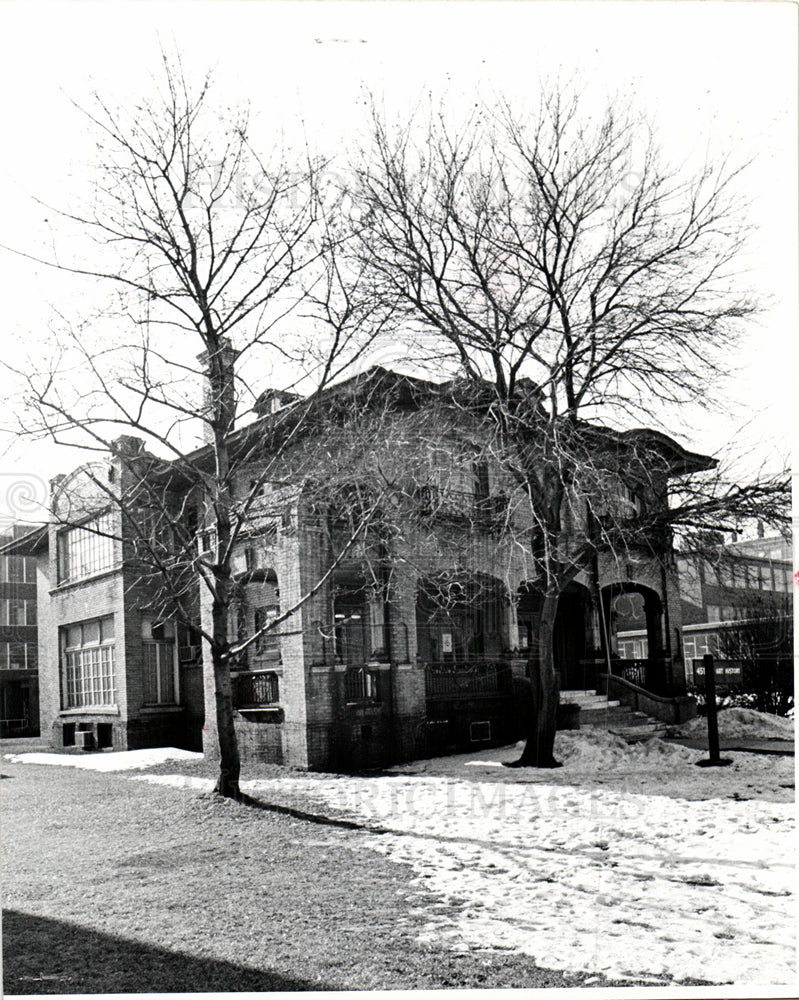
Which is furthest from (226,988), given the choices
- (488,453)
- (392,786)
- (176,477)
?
(488,453)

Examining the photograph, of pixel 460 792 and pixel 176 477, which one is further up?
pixel 176 477

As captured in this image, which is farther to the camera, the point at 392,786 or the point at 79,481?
the point at 392,786

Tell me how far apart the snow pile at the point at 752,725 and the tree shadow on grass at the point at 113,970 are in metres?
5.38

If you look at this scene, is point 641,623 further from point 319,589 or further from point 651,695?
point 319,589

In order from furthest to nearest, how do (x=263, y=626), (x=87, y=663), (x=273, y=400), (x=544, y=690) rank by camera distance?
(x=544, y=690)
(x=87, y=663)
(x=263, y=626)
(x=273, y=400)

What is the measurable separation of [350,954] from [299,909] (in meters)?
0.54

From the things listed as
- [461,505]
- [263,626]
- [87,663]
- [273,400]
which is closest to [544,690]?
[461,505]

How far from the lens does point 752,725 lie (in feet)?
26.8

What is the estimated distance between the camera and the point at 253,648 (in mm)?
7105

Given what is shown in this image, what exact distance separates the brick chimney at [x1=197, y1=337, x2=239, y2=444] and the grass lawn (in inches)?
120

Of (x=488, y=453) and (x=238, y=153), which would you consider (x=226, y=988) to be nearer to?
(x=488, y=453)

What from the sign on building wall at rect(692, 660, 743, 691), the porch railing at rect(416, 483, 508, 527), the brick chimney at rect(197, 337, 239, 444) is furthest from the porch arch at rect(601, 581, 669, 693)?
the brick chimney at rect(197, 337, 239, 444)

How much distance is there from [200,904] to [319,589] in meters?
2.65

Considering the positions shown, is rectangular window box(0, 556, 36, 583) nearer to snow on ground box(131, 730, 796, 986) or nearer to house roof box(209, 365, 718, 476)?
house roof box(209, 365, 718, 476)
